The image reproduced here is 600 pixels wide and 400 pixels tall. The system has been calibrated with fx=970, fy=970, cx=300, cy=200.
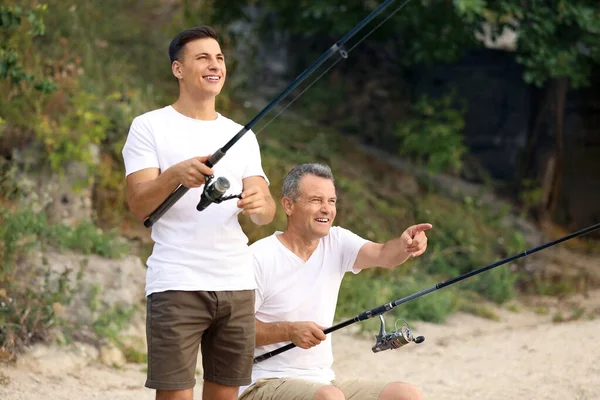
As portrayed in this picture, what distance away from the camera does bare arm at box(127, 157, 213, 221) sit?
306 cm

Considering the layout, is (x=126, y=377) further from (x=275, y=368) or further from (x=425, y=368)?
(x=275, y=368)

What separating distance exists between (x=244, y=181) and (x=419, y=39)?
7.09m

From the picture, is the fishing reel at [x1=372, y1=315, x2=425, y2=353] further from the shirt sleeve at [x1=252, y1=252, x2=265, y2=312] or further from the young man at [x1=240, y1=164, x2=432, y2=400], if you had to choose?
the shirt sleeve at [x1=252, y1=252, x2=265, y2=312]

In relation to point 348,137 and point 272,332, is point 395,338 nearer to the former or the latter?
point 272,332

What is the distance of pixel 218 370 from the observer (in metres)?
3.32

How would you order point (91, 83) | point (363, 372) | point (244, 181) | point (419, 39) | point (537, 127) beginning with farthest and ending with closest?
point (537, 127)
point (419, 39)
point (91, 83)
point (363, 372)
point (244, 181)

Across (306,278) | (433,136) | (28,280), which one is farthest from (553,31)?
(306,278)

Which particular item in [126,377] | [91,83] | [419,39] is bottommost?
[126,377]

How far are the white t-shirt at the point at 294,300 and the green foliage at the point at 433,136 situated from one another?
669 cm

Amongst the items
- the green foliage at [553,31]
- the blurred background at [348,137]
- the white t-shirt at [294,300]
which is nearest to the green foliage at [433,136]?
the blurred background at [348,137]

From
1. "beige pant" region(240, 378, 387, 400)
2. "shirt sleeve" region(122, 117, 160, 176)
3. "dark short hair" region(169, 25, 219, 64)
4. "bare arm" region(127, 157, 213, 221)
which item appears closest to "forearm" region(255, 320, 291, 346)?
"beige pant" region(240, 378, 387, 400)

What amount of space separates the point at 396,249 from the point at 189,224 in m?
0.82

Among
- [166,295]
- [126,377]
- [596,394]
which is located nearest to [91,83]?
[126,377]

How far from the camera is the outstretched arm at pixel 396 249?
354cm
